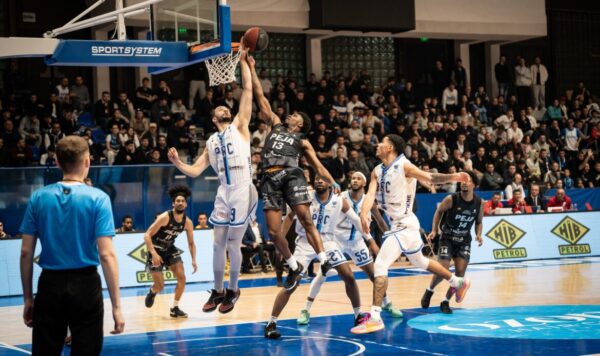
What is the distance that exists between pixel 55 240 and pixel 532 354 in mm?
5334

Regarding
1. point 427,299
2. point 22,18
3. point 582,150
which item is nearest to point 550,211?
point 582,150

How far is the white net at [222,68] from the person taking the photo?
11750mm

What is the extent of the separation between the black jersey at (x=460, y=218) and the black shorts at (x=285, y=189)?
3537 mm

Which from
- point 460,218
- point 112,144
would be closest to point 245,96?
point 460,218

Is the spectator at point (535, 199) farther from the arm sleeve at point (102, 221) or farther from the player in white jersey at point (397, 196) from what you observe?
the arm sleeve at point (102, 221)

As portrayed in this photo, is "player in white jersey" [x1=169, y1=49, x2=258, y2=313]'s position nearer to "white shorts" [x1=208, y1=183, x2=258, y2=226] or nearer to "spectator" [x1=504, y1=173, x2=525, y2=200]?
"white shorts" [x1=208, y1=183, x2=258, y2=226]

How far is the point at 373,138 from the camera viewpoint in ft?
78.2

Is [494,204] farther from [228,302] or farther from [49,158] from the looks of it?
[228,302]

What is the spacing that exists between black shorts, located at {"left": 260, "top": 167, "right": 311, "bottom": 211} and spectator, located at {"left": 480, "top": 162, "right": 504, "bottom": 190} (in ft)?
46.2

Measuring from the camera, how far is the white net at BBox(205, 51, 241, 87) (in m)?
11.8

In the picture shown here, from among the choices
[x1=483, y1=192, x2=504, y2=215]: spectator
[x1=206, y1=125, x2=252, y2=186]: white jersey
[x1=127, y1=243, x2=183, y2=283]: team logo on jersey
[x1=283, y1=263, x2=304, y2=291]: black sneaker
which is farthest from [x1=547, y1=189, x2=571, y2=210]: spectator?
[x1=206, y1=125, x2=252, y2=186]: white jersey

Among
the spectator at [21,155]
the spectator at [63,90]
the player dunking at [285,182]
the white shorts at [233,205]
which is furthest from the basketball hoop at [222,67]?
the spectator at [63,90]

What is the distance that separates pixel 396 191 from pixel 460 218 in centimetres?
191

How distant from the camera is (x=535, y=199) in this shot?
22.3m
